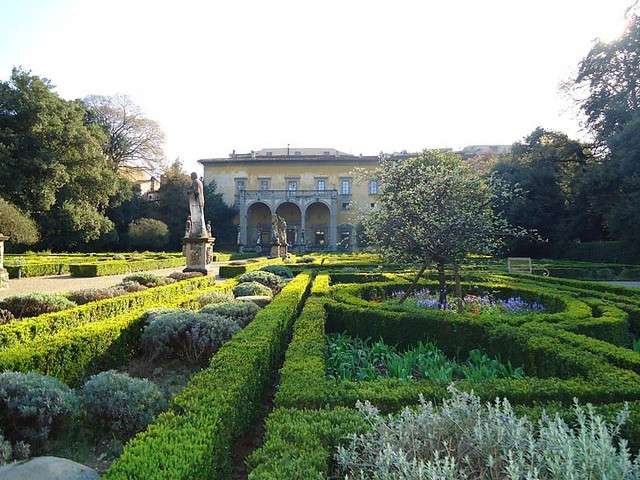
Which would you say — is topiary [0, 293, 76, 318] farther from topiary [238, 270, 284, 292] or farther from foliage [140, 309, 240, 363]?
topiary [238, 270, 284, 292]

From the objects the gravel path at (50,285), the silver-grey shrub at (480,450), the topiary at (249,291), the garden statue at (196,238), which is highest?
the garden statue at (196,238)

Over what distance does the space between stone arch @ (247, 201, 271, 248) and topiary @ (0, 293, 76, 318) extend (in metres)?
40.0

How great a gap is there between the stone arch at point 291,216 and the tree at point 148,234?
542 inches

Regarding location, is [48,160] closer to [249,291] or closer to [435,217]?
[249,291]

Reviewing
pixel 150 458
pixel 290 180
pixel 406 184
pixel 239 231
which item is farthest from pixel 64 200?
pixel 150 458

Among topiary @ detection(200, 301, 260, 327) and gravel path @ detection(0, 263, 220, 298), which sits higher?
topiary @ detection(200, 301, 260, 327)

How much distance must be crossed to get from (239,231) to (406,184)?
4057 cm

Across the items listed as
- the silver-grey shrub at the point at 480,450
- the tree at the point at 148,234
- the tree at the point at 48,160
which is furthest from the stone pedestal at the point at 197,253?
the tree at the point at 148,234

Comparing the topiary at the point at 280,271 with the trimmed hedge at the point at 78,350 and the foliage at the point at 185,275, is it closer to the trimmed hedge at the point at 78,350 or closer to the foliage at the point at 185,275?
the foliage at the point at 185,275

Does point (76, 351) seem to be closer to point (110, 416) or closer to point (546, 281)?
point (110, 416)

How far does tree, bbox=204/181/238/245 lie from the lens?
47.3m

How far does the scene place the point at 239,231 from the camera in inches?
1877

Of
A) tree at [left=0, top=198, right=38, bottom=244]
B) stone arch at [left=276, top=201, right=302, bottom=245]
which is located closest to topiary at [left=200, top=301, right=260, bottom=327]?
tree at [left=0, top=198, right=38, bottom=244]

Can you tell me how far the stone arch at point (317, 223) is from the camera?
161 ft
